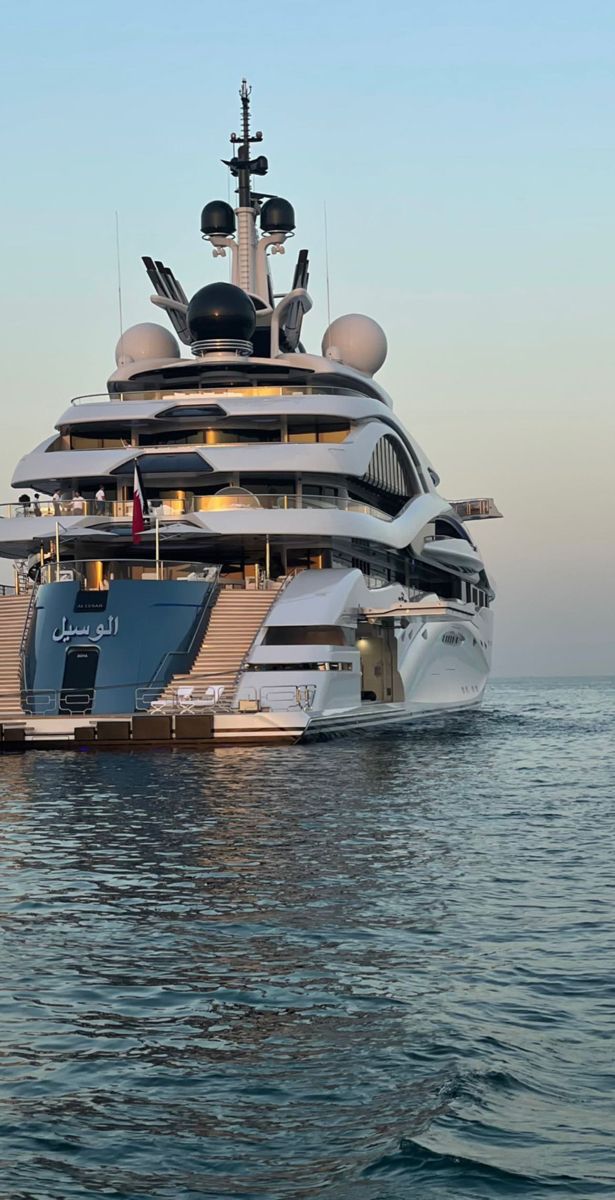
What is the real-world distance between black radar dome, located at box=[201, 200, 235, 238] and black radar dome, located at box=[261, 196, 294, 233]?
1.69 m

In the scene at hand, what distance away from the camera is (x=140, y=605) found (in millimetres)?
42312

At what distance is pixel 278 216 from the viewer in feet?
232

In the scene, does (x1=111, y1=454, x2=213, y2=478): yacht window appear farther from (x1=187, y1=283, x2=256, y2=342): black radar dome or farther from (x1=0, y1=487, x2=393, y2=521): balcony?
(x1=187, y1=283, x2=256, y2=342): black radar dome

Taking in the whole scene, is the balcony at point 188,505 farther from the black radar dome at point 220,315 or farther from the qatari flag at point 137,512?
the black radar dome at point 220,315

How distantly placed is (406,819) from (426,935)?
963 cm

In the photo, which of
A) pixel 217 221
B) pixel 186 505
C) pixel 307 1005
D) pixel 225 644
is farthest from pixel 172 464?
pixel 307 1005

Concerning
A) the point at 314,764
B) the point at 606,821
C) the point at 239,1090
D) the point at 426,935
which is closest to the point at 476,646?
the point at 314,764

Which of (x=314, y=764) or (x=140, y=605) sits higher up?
(x=140, y=605)

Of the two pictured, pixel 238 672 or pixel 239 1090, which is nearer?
pixel 239 1090

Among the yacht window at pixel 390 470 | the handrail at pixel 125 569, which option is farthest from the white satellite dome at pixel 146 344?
the handrail at pixel 125 569

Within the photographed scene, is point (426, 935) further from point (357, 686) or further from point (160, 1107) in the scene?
point (357, 686)

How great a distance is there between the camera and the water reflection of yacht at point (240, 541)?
4150 cm

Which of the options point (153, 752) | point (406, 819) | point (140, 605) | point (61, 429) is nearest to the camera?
point (406, 819)

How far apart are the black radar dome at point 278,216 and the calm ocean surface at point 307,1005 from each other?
50.3 metres
